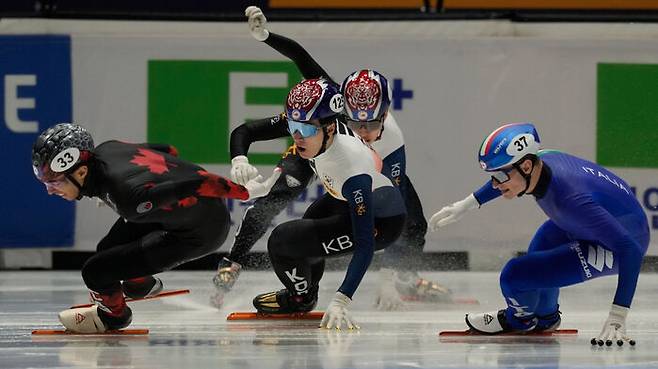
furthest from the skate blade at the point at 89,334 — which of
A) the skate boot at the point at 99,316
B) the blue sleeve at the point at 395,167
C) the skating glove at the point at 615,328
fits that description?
the skating glove at the point at 615,328

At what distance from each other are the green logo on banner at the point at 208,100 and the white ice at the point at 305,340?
1.63 metres

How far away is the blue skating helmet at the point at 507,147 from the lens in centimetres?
648

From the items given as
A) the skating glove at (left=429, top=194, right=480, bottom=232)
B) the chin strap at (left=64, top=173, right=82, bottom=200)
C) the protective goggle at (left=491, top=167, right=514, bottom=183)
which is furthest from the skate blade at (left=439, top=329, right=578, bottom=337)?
the chin strap at (left=64, top=173, right=82, bottom=200)

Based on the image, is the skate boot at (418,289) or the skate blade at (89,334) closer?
the skate blade at (89,334)

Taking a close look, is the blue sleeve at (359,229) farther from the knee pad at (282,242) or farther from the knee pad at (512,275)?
the knee pad at (512,275)

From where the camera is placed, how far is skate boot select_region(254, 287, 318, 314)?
766 centimetres

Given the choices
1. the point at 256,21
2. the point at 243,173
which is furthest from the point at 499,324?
the point at 256,21

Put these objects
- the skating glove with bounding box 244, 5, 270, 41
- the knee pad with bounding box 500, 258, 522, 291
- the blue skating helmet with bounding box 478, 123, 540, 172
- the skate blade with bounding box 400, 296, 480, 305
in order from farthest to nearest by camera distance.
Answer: the skate blade with bounding box 400, 296, 480, 305
the skating glove with bounding box 244, 5, 270, 41
the knee pad with bounding box 500, 258, 522, 291
the blue skating helmet with bounding box 478, 123, 540, 172

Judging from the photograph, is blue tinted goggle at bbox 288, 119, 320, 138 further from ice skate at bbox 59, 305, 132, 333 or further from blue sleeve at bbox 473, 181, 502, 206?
ice skate at bbox 59, 305, 132, 333

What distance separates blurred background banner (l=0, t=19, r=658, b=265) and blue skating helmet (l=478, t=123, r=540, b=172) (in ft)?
12.6

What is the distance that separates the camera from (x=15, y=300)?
8.50 metres

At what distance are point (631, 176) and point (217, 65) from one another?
3.34 meters

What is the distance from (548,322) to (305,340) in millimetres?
1287

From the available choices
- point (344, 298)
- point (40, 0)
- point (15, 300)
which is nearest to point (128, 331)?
point (344, 298)
